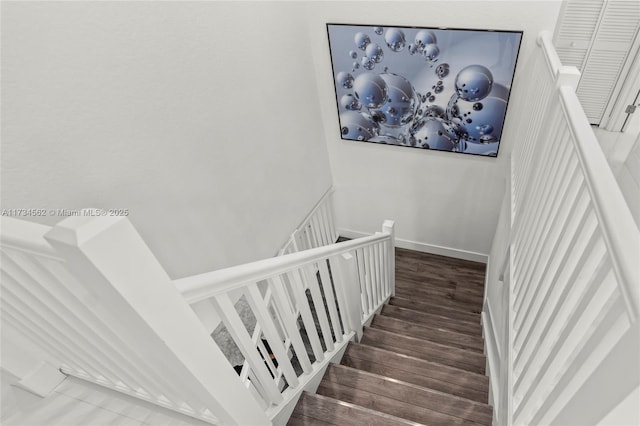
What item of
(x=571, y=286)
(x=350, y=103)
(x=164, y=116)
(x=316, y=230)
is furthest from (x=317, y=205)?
(x=571, y=286)

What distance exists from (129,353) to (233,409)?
38cm

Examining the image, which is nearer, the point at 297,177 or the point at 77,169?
the point at 77,169

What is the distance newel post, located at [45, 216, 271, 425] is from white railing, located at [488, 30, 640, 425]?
0.83 meters

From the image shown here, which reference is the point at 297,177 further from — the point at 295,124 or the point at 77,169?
the point at 77,169

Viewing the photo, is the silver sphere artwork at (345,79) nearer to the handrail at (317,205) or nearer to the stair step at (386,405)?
the handrail at (317,205)

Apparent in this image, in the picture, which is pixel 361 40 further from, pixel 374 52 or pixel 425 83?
pixel 425 83

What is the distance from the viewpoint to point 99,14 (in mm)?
1437

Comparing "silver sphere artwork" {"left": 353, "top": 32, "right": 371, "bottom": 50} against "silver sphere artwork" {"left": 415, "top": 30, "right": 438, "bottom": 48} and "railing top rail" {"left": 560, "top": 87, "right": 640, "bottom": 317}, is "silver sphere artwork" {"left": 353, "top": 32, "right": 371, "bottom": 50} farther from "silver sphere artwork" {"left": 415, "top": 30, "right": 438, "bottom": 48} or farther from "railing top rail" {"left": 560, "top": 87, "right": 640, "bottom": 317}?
"railing top rail" {"left": 560, "top": 87, "right": 640, "bottom": 317}

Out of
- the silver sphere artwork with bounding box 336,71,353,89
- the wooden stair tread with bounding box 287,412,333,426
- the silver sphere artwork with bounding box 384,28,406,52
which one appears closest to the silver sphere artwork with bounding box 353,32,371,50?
the silver sphere artwork with bounding box 384,28,406,52

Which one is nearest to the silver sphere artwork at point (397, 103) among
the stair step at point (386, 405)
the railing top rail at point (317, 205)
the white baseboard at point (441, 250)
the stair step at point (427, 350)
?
the railing top rail at point (317, 205)

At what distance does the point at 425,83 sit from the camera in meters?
3.10

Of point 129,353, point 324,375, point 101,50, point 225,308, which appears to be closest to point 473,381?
point 324,375

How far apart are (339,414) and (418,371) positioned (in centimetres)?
80

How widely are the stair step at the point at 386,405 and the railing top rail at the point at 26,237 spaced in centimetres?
170
